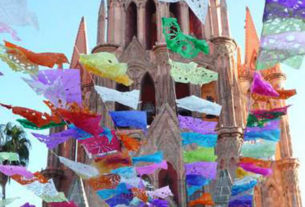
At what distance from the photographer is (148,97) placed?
2858 cm

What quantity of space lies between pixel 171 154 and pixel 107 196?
662cm

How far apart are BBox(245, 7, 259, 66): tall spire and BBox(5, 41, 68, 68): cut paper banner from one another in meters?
16.4

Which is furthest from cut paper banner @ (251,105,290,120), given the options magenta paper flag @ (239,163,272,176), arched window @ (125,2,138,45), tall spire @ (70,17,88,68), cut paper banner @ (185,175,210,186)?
tall spire @ (70,17,88,68)

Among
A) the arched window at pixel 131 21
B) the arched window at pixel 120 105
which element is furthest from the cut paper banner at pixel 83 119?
the arched window at pixel 131 21

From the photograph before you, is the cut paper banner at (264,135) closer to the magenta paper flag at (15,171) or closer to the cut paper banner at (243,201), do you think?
the cut paper banner at (243,201)

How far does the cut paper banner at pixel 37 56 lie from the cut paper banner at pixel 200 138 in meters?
5.12

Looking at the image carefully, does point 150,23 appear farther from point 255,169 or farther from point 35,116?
point 35,116

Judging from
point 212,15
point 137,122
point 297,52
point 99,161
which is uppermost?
point 212,15

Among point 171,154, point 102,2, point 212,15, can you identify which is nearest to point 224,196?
point 171,154

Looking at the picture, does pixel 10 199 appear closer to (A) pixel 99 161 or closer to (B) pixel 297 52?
(A) pixel 99 161

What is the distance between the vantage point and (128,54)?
27.1 m

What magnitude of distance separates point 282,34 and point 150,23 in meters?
21.2

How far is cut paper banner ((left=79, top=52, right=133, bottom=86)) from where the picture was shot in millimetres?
13586

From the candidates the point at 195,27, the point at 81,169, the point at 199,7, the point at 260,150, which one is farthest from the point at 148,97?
the point at 199,7
